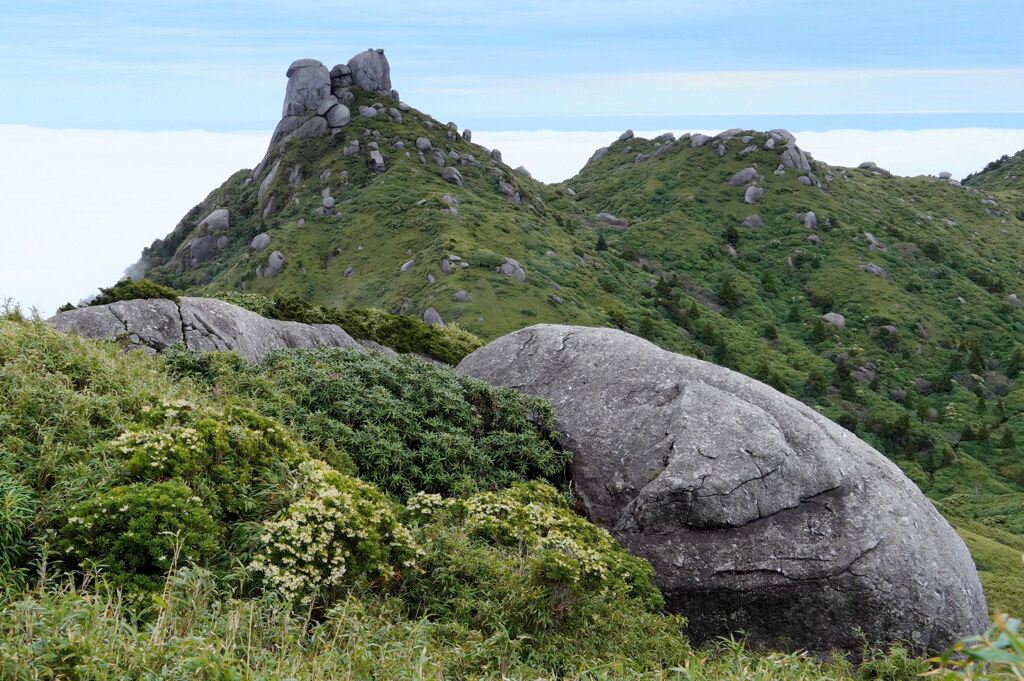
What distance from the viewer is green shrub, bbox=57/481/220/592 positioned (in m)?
7.25

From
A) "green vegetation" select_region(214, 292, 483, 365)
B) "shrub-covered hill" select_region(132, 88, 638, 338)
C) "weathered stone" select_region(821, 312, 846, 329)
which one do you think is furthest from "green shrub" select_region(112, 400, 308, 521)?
"weathered stone" select_region(821, 312, 846, 329)

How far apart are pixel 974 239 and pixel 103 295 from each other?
12860 cm

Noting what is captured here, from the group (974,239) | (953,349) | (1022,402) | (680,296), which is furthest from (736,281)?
(974,239)

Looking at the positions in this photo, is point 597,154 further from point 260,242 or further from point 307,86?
point 260,242

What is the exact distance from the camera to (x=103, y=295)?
55.8 feet

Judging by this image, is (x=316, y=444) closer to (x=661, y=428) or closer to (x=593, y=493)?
(x=593, y=493)

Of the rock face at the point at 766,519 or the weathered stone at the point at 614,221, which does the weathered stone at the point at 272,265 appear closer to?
the weathered stone at the point at 614,221

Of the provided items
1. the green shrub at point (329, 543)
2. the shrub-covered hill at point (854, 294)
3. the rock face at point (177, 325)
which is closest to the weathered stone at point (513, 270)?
the shrub-covered hill at point (854, 294)

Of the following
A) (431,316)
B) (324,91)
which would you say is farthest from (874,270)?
(324,91)

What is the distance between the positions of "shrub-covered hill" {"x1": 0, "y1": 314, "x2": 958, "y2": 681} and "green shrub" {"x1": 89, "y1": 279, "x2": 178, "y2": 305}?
4386 mm

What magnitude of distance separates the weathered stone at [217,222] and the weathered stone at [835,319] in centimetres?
8106

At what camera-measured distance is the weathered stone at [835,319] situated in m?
79.1

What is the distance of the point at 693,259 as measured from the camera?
9338cm

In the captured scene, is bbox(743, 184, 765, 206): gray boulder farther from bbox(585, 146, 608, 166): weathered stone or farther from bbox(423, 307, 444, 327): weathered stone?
bbox(423, 307, 444, 327): weathered stone
